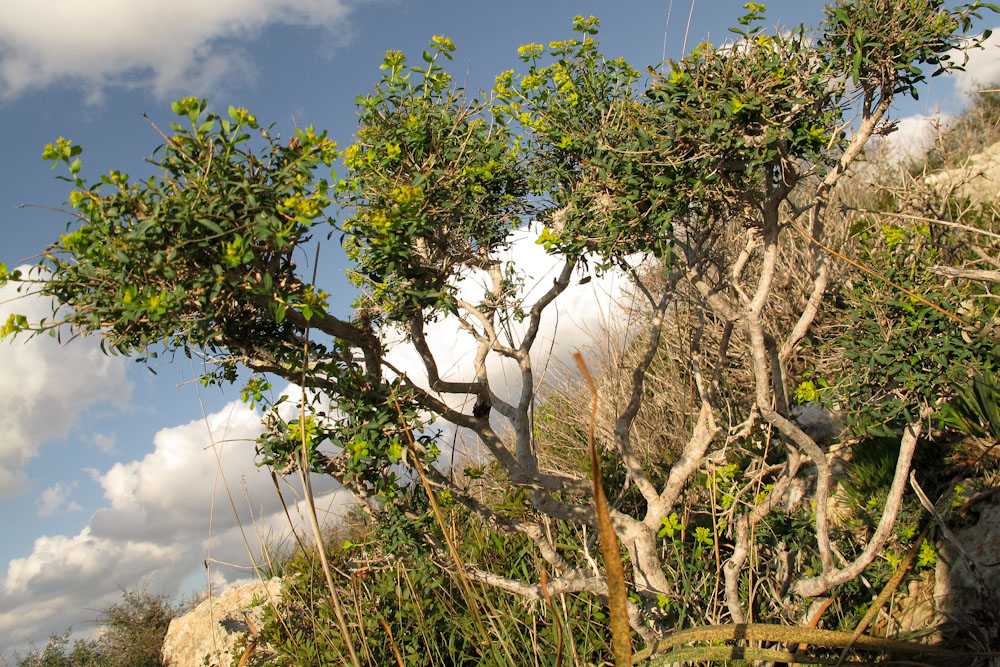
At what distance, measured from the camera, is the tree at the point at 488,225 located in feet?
7.27

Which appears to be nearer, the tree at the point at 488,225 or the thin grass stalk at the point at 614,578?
the thin grass stalk at the point at 614,578

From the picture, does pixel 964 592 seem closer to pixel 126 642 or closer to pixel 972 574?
pixel 972 574

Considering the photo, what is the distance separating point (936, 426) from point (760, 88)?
289cm

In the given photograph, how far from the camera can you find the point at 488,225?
12.0ft

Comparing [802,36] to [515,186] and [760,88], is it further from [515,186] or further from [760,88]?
[515,186]

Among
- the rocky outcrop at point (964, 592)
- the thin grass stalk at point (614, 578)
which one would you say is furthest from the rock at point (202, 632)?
the thin grass stalk at point (614, 578)

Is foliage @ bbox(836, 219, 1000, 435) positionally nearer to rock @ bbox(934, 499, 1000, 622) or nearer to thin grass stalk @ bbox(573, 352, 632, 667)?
rock @ bbox(934, 499, 1000, 622)

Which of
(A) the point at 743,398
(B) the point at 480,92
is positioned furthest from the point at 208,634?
(B) the point at 480,92

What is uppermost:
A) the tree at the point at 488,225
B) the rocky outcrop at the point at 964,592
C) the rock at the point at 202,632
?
the tree at the point at 488,225

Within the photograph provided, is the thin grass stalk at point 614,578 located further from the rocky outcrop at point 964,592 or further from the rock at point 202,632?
the rock at point 202,632

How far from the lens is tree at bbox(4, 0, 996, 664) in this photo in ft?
7.27

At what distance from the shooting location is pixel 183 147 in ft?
7.28

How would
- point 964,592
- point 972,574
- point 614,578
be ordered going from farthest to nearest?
point 964,592, point 972,574, point 614,578

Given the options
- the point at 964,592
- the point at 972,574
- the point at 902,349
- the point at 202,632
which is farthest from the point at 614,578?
the point at 202,632
